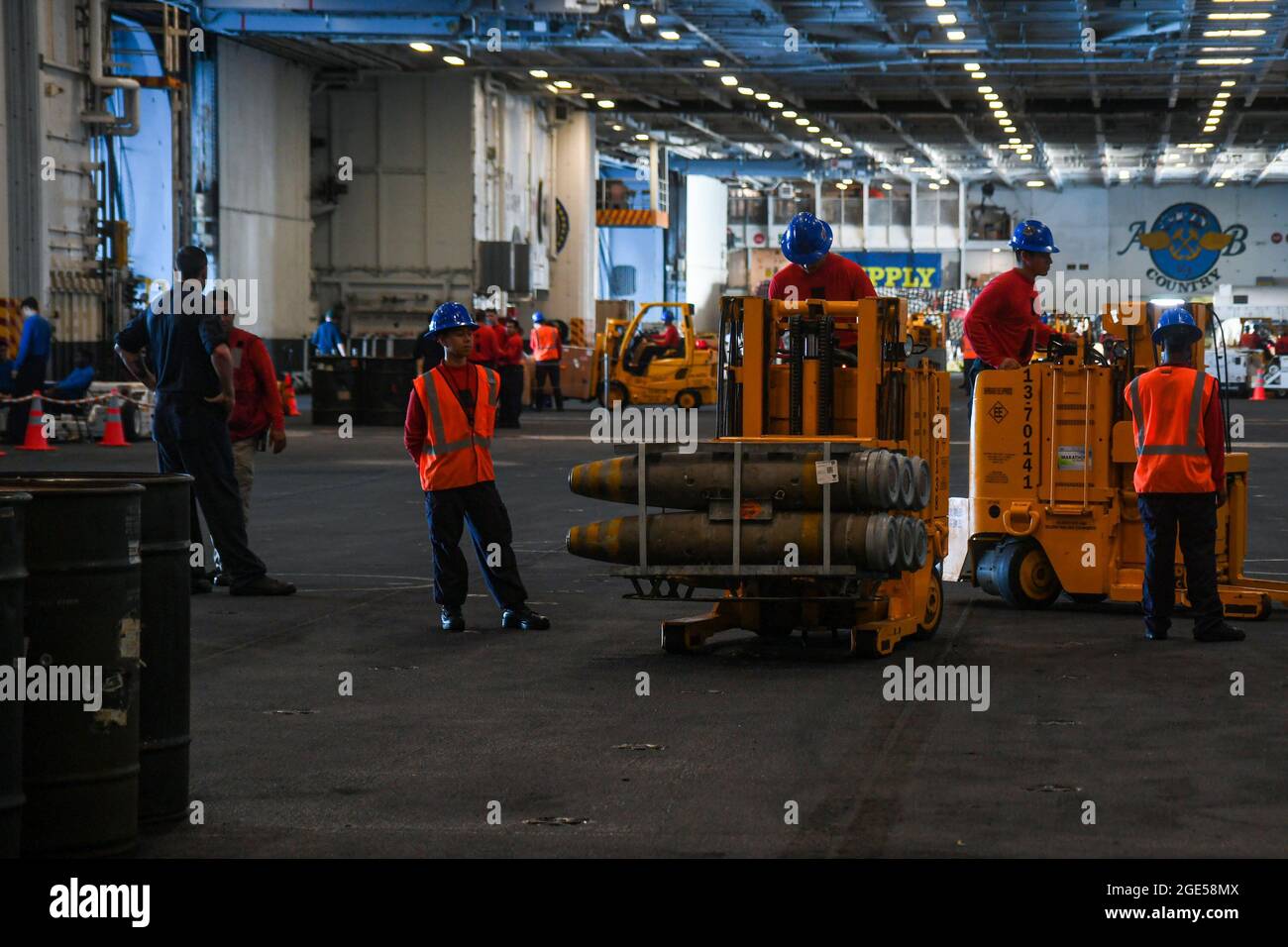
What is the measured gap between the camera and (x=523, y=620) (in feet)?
37.0

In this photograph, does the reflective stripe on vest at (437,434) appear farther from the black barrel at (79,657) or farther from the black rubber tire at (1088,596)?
the black barrel at (79,657)

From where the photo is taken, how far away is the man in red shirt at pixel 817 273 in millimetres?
10812

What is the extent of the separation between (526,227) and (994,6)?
14.7 metres

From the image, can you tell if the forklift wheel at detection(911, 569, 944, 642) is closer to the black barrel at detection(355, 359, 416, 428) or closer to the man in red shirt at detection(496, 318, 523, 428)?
the man in red shirt at detection(496, 318, 523, 428)

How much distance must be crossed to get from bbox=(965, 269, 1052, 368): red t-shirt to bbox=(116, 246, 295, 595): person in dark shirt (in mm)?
4720

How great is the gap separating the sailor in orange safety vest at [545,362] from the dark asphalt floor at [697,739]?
27.6m

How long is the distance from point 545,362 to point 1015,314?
1151 inches

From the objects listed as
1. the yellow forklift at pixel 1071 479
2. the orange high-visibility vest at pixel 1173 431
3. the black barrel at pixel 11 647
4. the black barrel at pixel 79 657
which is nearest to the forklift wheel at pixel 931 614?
the orange high-visibility vest at pixel 1173 431

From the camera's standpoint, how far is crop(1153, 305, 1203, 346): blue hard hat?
11.0 m

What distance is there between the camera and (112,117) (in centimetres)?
3134

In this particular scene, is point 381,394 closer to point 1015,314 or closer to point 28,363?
point 28,363

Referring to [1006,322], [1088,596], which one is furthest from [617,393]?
[1088,596]

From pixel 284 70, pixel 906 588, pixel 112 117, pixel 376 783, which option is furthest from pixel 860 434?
pixel 284 70

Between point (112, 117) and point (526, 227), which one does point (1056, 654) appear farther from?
point (526, 227)
